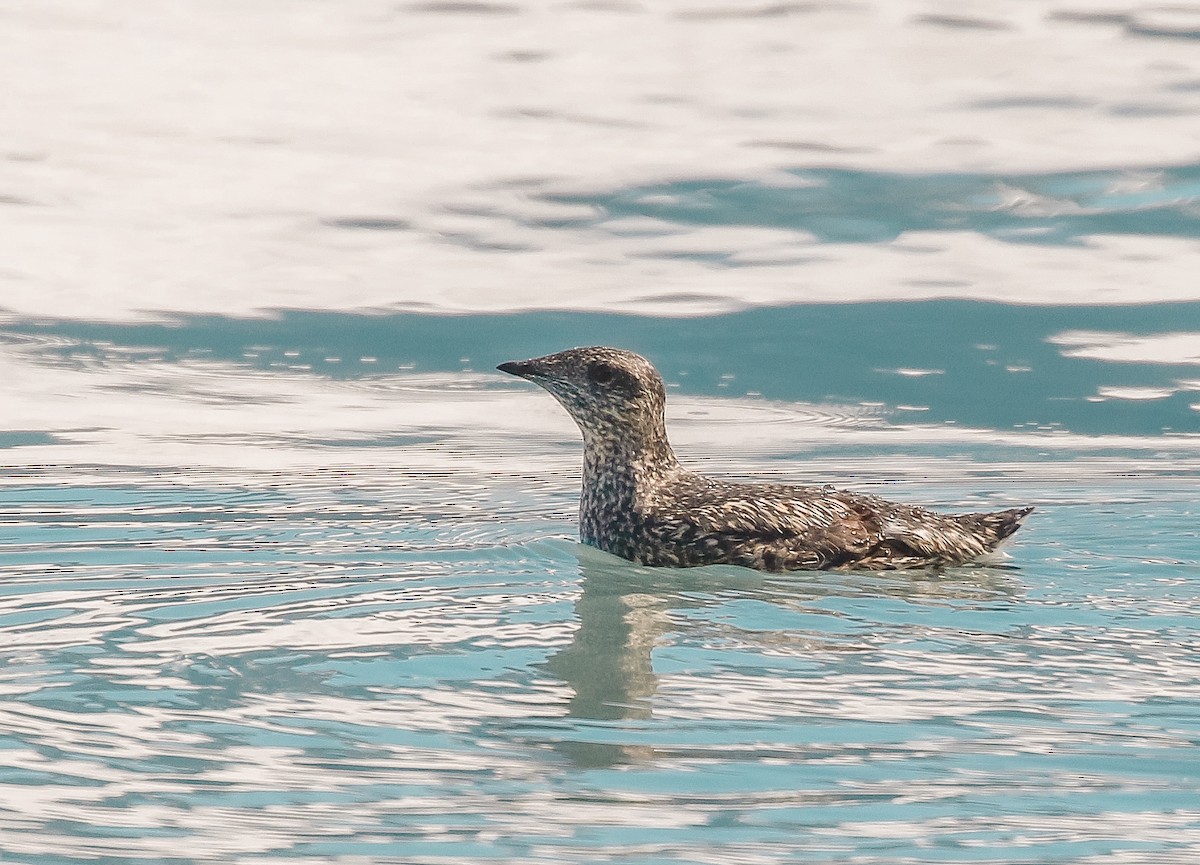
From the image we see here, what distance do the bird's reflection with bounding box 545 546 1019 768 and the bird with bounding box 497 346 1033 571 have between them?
0.08 meters

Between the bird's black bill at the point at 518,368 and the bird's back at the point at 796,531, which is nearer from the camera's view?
the bird's back at the point at 796,531

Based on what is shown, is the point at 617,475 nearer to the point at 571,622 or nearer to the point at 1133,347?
the point at 571,622

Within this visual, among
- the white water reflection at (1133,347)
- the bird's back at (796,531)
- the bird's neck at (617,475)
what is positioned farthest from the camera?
the white water reflection at (1133,347)

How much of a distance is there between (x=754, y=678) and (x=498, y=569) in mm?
2317

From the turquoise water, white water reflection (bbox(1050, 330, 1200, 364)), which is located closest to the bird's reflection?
the turquoise water

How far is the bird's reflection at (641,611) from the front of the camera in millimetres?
6316

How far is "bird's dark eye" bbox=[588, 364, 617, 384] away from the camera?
983cm

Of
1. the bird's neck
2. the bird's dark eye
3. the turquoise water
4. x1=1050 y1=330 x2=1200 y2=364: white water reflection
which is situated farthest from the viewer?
x1=1050 y1=330 x2=1200 y2=364: white water reflection

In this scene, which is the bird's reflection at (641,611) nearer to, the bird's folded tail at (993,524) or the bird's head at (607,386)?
the bird's folded tail at (993,524)

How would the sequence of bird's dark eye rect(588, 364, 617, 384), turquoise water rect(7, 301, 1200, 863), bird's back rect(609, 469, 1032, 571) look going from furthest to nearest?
1. bird's dark eye rect(588, 364, 617, 384)
2. bird's back rect(609, 469, 1032, 571)
3. turquoise water rect(7, 301, 1200, 863)

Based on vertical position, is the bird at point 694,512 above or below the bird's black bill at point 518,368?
below

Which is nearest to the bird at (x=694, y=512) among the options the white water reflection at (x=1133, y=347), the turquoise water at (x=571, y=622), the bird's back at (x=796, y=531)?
the bird's back at (x=796, y=531)

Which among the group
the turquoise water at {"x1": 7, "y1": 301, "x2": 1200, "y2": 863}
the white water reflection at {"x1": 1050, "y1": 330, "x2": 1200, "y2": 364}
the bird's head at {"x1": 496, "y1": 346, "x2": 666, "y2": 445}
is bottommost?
the turquoise water at {"x1": 7, "y1": 301, "x2": 1200, "y2": 863}

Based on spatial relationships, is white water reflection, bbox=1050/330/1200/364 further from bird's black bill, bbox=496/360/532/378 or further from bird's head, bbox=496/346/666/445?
bird's black bill, bbox=496/360/532/378
